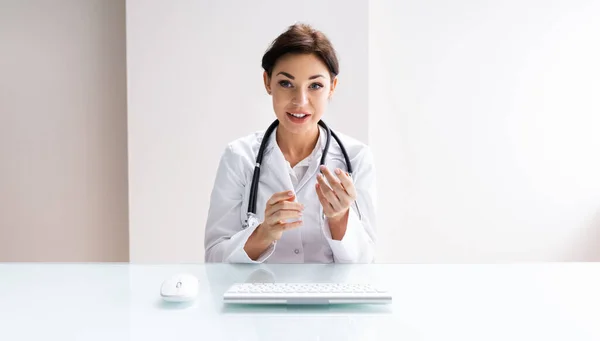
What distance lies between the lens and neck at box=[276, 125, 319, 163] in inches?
58.5

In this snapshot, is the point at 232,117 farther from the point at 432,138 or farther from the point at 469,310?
the point at 469,310

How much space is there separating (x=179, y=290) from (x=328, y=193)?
1.43ft

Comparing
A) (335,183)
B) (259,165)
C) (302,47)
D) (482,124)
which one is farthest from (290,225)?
(482,124)

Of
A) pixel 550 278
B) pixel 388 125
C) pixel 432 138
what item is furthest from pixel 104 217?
pixel 550 278

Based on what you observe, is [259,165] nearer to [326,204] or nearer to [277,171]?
[277,171]

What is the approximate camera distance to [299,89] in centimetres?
135

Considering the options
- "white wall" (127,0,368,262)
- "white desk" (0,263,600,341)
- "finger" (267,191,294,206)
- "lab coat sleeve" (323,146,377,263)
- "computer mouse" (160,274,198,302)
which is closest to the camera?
"white desk" (0,263,600,341)

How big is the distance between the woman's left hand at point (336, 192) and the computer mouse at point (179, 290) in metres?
0.39

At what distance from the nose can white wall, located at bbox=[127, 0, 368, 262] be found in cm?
115

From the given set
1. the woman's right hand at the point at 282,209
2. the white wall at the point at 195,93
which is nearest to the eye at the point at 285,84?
the woman's right hand at the point at 282,209

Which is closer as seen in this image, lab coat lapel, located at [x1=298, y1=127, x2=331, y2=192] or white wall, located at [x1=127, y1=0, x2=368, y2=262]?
lab coat lapel, located at [x1=298, y1=127, x2=331, y2=192]

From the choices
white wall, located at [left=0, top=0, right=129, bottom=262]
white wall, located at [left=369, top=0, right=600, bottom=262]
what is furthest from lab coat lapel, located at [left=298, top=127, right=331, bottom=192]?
white wall, located at [left=0, top=0, right=129, bottom=262]

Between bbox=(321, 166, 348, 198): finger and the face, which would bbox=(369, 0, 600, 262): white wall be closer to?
the face

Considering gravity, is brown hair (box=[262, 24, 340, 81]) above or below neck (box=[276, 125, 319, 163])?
above
